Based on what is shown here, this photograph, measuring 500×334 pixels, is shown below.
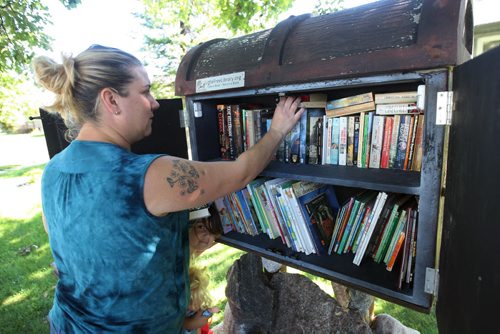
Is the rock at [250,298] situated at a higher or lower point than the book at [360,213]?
lower

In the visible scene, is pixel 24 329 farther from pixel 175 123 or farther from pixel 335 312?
pixel 335 312

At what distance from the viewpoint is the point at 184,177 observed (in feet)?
3.82

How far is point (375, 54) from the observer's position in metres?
1.17

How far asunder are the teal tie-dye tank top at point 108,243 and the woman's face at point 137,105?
164mm

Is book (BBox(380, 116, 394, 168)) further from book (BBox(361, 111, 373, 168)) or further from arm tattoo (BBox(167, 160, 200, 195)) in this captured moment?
arm tattoo (BBox(167, 160, 200, 195))

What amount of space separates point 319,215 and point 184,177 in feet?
3.08

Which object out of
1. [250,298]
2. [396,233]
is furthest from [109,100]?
[250,298]

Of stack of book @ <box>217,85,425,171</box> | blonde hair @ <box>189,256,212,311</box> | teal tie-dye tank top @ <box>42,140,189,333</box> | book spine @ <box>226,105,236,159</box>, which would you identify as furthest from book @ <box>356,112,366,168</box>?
blonde hair @ <box>189,256,212,311</box>

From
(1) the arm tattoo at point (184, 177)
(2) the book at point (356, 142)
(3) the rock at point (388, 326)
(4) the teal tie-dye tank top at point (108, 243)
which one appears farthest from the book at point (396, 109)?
(3) the rock at point (388, 326)

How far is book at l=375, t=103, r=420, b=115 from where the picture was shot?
135 cm

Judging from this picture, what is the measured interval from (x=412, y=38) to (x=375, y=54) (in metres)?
0.13

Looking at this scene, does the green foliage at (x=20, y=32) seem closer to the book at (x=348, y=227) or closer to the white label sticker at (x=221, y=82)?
the white label sticker at (x=221, y=82)

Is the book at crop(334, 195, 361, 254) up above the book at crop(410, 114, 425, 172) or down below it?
below

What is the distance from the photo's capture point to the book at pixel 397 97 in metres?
1.35
